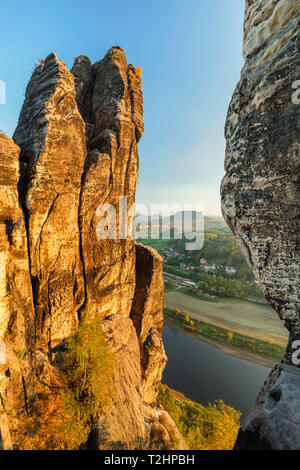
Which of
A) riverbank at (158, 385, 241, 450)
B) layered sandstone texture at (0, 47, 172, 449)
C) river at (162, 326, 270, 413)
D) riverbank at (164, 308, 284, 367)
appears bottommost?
Answer: river at (162, 326, 270, 413)

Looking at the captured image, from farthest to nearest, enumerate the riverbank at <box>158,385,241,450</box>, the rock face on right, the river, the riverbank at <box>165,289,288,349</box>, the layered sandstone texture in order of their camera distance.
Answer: the riverbank at <box>165,289,288,349</box>, the river, the riverbank at <box>158,385,241,450</box>, the layered sandstone texture, the rock face on right

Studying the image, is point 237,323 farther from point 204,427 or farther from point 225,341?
point 204,427

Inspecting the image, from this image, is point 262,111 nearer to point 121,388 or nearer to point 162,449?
point 121,388

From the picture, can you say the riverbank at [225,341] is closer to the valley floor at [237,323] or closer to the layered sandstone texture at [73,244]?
the valley floor at [237,323]

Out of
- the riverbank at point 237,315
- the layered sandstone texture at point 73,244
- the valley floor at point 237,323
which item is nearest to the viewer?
the layered sandstone texture at point 73,244

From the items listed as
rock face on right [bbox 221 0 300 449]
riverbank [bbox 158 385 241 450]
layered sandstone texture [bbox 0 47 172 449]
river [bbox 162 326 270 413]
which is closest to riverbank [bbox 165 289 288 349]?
river [bbox 162 326 270 413]

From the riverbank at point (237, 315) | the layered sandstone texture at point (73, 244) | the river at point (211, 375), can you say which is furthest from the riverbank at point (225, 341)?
the layered sandstone texture at point (73, 244)

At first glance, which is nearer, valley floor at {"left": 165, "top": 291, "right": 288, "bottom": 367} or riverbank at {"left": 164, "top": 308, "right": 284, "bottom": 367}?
riverbank at {"left": 164, "top": 308, "right": 284, "bottom": 367}

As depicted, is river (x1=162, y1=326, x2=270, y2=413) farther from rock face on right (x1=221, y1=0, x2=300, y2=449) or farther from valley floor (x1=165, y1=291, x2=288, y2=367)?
rock face on right (x1=221, y1=0, x2=300, y2=449)
